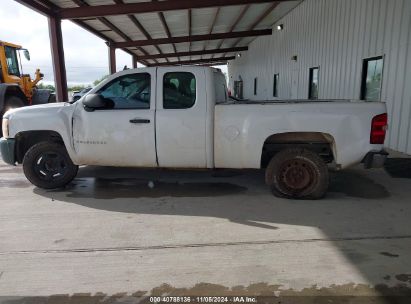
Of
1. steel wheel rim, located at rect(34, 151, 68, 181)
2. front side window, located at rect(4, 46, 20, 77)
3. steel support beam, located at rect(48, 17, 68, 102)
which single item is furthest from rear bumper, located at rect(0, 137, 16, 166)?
front side window, located at rect(4, 46, 20, 77)

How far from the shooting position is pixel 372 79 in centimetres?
957

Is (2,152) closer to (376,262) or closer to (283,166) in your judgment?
(283,166)

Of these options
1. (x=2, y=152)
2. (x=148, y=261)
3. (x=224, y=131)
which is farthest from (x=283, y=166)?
(x=2, y=152)

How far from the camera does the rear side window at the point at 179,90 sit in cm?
521

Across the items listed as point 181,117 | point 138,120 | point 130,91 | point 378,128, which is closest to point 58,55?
point 130,91

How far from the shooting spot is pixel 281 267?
325 centimetres

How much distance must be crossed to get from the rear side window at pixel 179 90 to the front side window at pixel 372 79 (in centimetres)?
604

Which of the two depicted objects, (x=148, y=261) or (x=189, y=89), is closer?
(x=148, y=261)

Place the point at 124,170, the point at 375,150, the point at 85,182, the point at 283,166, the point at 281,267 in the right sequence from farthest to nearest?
the point at 124,170
the point at 85,182
the point at 283,166
the point at 375,150
the point at 281,267

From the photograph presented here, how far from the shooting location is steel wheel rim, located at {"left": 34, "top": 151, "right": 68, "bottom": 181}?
224 inches

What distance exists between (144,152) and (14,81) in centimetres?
1002

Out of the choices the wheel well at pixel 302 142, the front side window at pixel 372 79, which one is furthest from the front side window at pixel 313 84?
the wheel well at pixel 302 142

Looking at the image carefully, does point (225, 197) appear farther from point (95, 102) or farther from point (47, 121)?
point (47, 121)

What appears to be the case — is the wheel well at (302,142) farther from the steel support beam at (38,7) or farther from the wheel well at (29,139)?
the steel support beam at (38,7)
